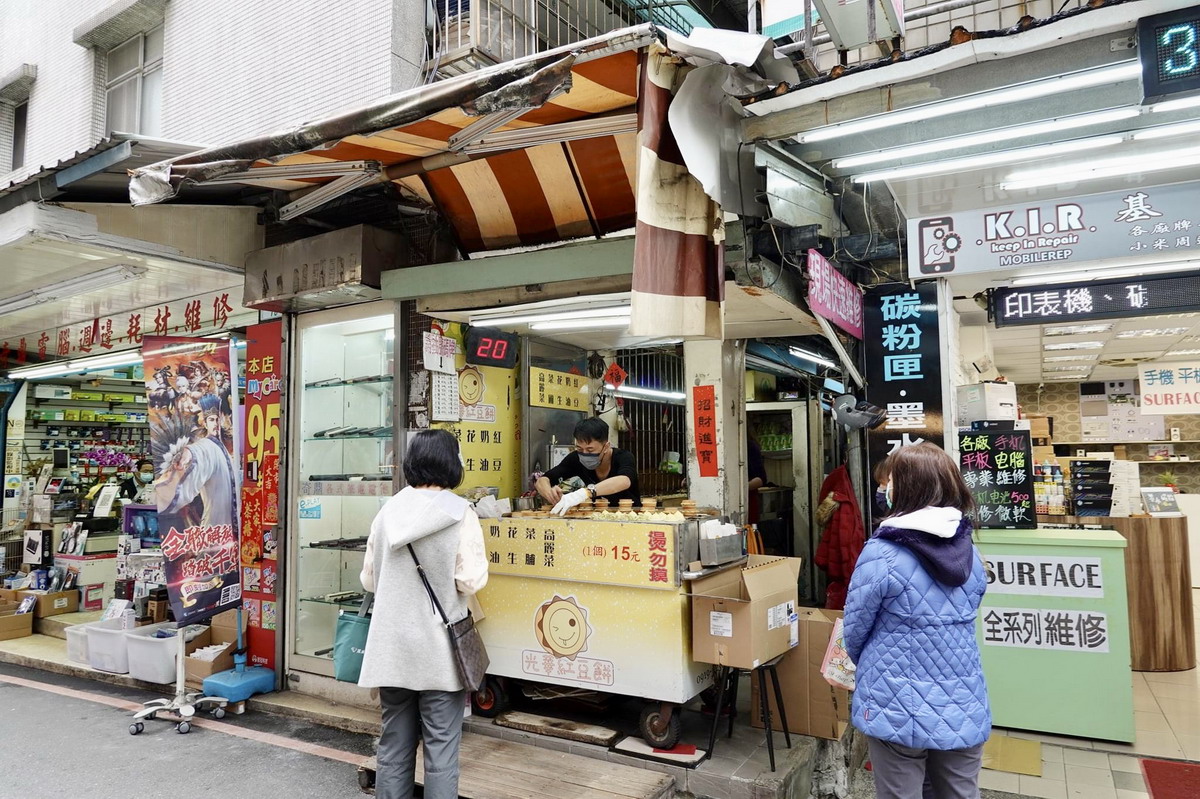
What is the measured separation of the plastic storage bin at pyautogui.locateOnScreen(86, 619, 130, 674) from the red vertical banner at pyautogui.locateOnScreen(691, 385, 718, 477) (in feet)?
19.5

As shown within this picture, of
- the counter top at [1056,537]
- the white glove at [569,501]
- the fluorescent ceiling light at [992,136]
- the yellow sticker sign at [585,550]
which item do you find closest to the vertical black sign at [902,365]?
the counter top at [1056,537]

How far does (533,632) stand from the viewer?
5.25 m

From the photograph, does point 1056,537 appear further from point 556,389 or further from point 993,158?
point 556,389

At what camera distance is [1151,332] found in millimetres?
A: 9641

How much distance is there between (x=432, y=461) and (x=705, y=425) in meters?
3.47

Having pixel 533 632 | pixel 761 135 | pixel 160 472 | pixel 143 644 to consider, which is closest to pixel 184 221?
pixel 160 472

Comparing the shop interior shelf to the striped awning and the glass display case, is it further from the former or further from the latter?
the striped awning

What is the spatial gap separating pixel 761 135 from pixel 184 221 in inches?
203

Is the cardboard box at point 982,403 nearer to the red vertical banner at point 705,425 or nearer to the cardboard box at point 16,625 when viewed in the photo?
the red vertical banner at point 705,425

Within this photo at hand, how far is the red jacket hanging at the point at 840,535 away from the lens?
22.9 feet

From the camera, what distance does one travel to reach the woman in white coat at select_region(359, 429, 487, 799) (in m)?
3.65

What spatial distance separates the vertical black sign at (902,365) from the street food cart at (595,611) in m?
2.45

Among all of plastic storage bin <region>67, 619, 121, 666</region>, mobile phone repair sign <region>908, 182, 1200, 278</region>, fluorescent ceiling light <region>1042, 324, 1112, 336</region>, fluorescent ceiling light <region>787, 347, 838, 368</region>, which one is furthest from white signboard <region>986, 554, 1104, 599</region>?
plastic storage bin <region>67, 619, 121, 666</region>

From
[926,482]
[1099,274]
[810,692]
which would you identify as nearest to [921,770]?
[926,482]
